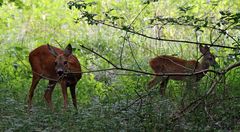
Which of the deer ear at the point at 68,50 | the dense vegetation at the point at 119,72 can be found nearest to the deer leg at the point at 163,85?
the dense vegetation at the point at 119,72

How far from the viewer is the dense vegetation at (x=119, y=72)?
5535 mm

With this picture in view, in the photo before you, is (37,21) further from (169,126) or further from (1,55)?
(169,126)

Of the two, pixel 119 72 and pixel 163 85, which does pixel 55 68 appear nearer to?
pixel 163 85

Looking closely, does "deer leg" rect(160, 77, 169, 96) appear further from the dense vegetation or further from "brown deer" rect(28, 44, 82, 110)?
"brown deer" rect(28, 44, 82, 110)

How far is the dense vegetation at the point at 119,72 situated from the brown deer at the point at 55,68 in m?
0.17

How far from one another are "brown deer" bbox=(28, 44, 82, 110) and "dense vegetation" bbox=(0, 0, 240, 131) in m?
0.17

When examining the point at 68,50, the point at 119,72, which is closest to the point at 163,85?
the point at 68,50

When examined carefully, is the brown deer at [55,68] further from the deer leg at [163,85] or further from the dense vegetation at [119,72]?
the deer leg at [163,85]

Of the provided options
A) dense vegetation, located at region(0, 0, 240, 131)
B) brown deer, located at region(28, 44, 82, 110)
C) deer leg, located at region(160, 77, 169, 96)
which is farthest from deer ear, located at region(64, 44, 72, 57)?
deer leg, located at region(160, 77, 169, 96)

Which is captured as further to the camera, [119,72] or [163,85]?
[119,72]

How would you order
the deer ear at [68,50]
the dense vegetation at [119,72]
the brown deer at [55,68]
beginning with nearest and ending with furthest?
the dense vegetation at [119,72]
the deer ear at [68,50]
the brown deer at [55,68]

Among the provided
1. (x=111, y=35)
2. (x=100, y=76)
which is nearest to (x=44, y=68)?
(x=100, y=76)

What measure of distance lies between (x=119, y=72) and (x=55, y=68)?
261 cm

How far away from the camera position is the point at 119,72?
1002 cm
